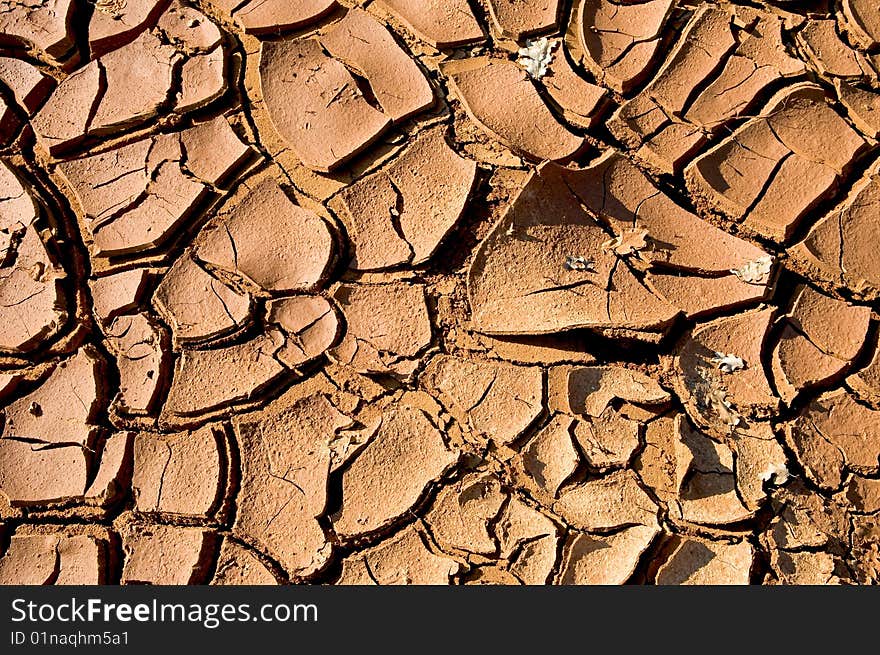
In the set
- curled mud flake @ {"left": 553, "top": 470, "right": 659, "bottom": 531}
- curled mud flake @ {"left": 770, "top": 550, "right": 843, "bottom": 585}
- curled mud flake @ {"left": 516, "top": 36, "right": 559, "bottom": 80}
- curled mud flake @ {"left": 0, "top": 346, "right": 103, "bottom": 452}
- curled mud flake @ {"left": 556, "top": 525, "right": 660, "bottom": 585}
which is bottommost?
curled mud flake @ {"left": 770, "top": 550, "right": 843, "bottom": 585}

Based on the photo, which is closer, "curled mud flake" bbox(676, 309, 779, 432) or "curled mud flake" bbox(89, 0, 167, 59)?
"curled mud flake" bbox(676, 309, 779, 432)

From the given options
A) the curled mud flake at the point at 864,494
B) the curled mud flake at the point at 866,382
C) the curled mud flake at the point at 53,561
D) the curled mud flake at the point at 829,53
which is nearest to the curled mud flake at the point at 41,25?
the curled mud flake at the point at 53,561

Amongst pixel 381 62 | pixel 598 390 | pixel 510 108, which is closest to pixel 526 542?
pixel 598 390

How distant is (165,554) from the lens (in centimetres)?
204

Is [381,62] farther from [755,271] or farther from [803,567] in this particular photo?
[803,567]

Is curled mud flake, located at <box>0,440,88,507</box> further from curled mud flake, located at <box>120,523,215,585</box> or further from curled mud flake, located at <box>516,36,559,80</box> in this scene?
curled mud flake, located at <box>516,36,559,80</box>

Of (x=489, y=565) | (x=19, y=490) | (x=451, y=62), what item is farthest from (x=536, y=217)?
(x=19, y=490)

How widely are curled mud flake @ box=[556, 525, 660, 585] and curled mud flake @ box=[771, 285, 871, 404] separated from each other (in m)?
0.54

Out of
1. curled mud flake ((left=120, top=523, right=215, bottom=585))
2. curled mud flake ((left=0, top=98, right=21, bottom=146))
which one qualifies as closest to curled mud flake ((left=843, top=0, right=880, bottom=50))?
curled mud flake ((left=120, top=523, right=215, bottom=585))

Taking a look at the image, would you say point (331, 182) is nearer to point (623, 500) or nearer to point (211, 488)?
point (211, 488)

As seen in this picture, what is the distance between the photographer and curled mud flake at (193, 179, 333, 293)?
2.13m

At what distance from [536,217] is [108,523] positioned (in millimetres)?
1415

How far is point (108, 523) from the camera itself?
6.81 feet

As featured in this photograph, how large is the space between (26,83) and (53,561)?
1.38 m
